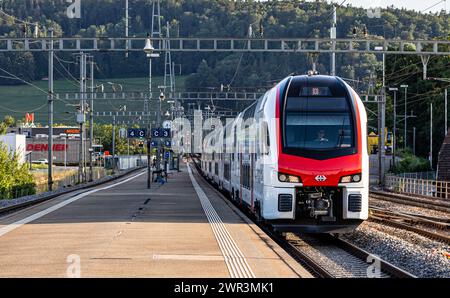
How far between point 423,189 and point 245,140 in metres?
25.9

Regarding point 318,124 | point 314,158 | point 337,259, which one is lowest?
point 337,259

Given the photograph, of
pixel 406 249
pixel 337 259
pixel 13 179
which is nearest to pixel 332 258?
pixel 337 259

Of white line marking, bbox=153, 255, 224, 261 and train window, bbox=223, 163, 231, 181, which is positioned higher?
train window, bbox=223, 163, 231, 181

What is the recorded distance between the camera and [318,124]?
795 inches

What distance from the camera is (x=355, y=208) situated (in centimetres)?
1967

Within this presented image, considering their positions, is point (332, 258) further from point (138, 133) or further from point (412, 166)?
point (412, 166)

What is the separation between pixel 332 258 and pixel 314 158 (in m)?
2.53

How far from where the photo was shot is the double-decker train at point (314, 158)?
64.2 feet

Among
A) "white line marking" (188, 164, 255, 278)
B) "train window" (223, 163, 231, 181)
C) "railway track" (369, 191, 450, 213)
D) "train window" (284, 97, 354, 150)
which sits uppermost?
"train window" (284, 97, 354, 150)

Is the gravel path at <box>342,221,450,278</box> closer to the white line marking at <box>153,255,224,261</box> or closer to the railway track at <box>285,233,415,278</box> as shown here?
the railway track at <box>285,233,415,278</box>

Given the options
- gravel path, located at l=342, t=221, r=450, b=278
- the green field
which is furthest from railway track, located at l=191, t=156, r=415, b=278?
the green field

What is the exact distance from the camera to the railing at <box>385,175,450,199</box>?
163ft

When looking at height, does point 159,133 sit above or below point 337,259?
above
